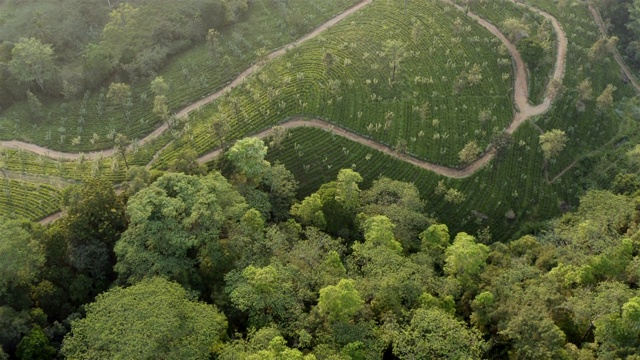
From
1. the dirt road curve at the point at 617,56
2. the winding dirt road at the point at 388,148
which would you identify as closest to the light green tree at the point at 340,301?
the winding dirt road at the point at 388,148

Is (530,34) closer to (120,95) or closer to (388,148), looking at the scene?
(388,148)

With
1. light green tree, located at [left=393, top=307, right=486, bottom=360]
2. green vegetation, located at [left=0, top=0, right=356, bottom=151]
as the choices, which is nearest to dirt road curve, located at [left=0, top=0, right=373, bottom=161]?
green vegetation, located at [left=0, top=0, right=356, bottom=151]

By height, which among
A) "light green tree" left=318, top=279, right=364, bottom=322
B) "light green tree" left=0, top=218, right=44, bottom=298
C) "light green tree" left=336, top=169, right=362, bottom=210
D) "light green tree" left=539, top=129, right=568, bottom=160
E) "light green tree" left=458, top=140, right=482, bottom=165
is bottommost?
"light green tree" left=0, top=218, right=44, bottom=298

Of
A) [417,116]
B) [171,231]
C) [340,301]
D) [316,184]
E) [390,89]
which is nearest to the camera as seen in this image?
[340,301]

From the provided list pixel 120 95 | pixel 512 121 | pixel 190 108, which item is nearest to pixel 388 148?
pixel 512 121

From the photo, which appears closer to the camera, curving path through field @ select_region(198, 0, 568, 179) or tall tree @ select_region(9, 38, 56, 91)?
curving path through field @ select_region(198, 0, 568, 179)

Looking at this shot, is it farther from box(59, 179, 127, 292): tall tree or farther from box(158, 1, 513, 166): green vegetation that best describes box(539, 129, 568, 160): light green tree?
box(59, 179, 127, 292): tall tree
